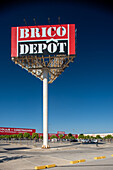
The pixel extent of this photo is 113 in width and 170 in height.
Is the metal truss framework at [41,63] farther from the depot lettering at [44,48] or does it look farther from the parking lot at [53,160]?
the parking lot at [53,160]

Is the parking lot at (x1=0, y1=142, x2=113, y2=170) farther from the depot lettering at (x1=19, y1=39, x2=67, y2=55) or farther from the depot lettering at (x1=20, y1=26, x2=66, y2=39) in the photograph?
the depot lettering at (x1=20, y1=26, x2=66, y2=39)

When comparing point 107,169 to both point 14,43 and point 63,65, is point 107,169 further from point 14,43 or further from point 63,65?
point 14,43

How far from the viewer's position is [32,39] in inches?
1377

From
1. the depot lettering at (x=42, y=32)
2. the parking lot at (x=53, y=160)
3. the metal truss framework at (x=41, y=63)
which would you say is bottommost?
the parking lot at (x=53, y=160)

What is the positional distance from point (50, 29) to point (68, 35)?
3.34 m

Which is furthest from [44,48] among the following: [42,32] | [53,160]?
[53,160]

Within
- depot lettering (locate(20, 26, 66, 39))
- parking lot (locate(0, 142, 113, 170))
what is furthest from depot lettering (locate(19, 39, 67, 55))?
parking lot (locate(0, 142, 113, 170))

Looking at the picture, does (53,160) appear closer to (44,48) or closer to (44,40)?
(44,48)

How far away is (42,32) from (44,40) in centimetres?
158

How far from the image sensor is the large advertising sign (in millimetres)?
34344

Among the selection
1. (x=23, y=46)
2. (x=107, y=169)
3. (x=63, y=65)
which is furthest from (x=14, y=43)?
(x=107, y=169)

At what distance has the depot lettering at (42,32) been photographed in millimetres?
34906

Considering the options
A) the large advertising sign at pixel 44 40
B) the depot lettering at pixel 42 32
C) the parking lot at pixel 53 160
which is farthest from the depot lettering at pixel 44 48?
the parking lot at pixel 53 160

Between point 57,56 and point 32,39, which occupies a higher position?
point 32,39
